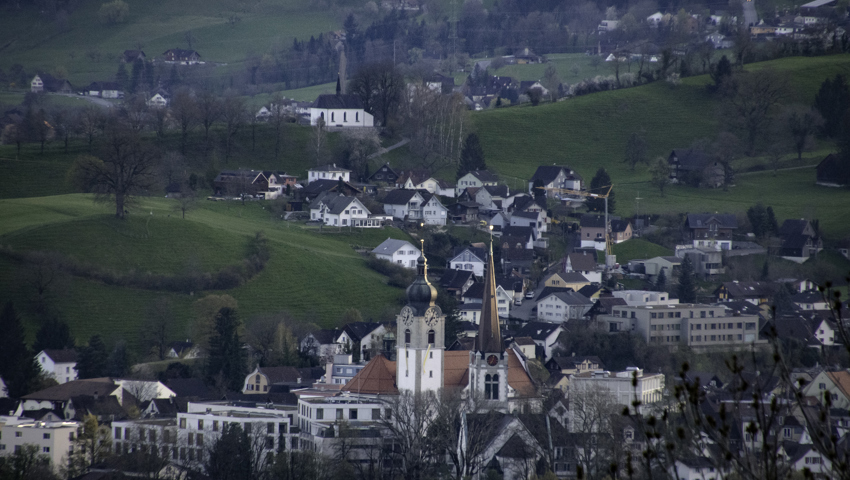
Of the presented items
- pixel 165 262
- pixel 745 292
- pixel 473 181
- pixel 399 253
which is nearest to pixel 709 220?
pixel 745 292

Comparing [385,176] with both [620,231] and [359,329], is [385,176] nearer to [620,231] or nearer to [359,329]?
[620,231]

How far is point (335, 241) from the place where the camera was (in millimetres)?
82188

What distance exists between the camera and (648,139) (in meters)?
112

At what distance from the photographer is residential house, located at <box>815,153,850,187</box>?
97438mm

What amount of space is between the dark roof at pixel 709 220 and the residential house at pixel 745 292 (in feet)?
30.1

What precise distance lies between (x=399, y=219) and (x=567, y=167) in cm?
1910

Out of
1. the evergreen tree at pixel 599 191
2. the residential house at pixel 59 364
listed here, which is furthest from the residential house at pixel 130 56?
the residential house at pixel 59 364

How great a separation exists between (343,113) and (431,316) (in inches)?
2440

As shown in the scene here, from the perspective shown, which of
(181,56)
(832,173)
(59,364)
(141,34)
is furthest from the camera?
(141,34)

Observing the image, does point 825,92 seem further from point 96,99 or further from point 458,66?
point 96,99

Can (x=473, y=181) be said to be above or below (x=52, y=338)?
above

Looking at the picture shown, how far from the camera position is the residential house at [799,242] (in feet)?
271

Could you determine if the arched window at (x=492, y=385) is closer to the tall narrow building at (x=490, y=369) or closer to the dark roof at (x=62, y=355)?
the tall narrow building at (x=490, y=369)

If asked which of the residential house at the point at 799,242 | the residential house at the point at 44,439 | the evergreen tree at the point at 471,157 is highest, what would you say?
the evergreen tree at the point at 471,157
